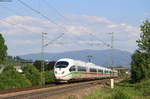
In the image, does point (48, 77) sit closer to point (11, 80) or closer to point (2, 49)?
point (11, 80)

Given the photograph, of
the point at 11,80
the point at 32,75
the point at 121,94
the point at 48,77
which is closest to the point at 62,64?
the point at 32,75

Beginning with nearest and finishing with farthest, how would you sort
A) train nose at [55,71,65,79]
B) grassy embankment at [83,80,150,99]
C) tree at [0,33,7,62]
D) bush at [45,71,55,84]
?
grassy embankment at [83,80,150,99]
train nose at [55,71,65,79]
bush at [45,71,55,84]
tree at [0,33,7,62]

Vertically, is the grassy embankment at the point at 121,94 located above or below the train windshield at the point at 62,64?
below

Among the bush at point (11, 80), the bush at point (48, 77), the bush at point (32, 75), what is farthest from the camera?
the bush at point (48, 77)

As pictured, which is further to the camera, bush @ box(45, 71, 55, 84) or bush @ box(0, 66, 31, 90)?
bush @ box(45, 71, 55, 84)

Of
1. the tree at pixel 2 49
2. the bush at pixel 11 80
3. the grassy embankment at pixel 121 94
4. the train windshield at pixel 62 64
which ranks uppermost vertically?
the tree at pixel 2 49

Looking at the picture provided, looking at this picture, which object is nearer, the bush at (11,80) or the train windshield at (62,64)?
the bush at (11,80)

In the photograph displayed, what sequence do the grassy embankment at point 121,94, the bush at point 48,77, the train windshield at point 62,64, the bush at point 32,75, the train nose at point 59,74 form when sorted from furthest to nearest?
1. the bush at point 48,77
2. the bush at point 32,75
3. the train windshield at point 62,64
4. the train nose at point 59,74
5. the grassy embankment at point 121,94

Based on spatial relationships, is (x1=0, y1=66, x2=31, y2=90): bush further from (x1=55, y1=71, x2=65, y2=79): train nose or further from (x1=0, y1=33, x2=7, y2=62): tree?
(x1=0, y1=33, x2=7, y2=62): tree

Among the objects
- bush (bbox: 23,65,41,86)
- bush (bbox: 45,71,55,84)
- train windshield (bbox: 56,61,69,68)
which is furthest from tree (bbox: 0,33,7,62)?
train windshield (bbox: 56,61,69,68)

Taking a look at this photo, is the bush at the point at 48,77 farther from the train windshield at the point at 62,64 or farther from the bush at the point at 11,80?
the bush at the point at 11,80

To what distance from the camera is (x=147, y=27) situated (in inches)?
1860

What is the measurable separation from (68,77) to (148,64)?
10.9m

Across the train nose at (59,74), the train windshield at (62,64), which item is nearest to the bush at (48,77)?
the train windshield at (62,64)
